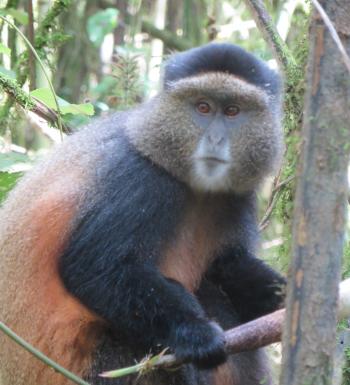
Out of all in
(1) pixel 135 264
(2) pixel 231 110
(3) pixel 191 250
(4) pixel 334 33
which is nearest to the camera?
(4) pixel 334 33

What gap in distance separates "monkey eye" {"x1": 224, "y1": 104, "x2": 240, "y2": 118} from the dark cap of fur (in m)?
0.18

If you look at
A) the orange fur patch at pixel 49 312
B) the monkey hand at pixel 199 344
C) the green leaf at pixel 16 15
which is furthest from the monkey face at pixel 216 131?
the green leaf at pixel 16 15

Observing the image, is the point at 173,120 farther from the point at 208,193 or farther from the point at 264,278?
the point at 264,278

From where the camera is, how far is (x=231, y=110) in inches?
182

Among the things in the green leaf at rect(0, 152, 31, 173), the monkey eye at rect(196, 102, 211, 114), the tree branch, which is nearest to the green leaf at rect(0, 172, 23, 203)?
the green leaf at rect(0, 152, 31, 173)

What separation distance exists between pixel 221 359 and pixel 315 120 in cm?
194

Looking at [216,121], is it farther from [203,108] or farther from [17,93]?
[17,93]

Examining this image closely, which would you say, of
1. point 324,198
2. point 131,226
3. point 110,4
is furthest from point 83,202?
point 110,4

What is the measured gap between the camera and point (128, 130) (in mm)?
4754

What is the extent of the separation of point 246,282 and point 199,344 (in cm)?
107

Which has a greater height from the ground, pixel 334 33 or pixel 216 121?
pixel 334 33

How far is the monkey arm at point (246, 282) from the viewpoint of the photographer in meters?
4.90

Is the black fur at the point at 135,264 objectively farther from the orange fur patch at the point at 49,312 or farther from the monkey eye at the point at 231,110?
the monkey eye at the point at 231,110

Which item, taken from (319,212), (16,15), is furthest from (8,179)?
(319,212)
